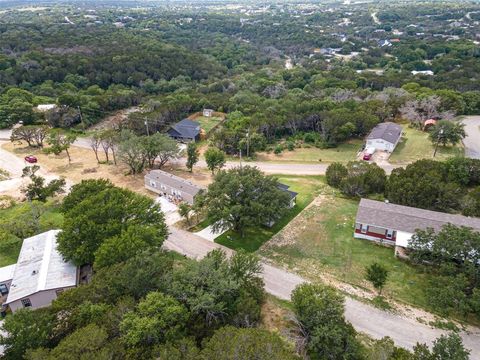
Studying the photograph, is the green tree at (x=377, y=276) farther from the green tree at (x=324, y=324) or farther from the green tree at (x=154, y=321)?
the green tree at (x=154, y=321)

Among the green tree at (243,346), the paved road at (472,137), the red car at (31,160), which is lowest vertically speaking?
the red car at (31,160)

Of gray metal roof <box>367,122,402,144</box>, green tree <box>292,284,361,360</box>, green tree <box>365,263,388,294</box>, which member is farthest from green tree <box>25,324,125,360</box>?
gray metal roof <box>367,122,402,144</box>

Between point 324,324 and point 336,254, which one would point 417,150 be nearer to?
point 336,254

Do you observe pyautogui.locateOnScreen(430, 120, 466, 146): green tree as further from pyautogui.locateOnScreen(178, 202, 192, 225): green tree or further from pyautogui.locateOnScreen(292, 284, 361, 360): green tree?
pyautogui.locateOnScreen(292, 284, 361, 360): green tree

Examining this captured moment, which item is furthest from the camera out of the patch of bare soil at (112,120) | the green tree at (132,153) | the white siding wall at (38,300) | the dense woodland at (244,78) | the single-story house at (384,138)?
the patch of bare soil at (112,120)

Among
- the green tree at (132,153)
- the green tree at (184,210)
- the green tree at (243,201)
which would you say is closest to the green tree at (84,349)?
the green tree at (243,201)
